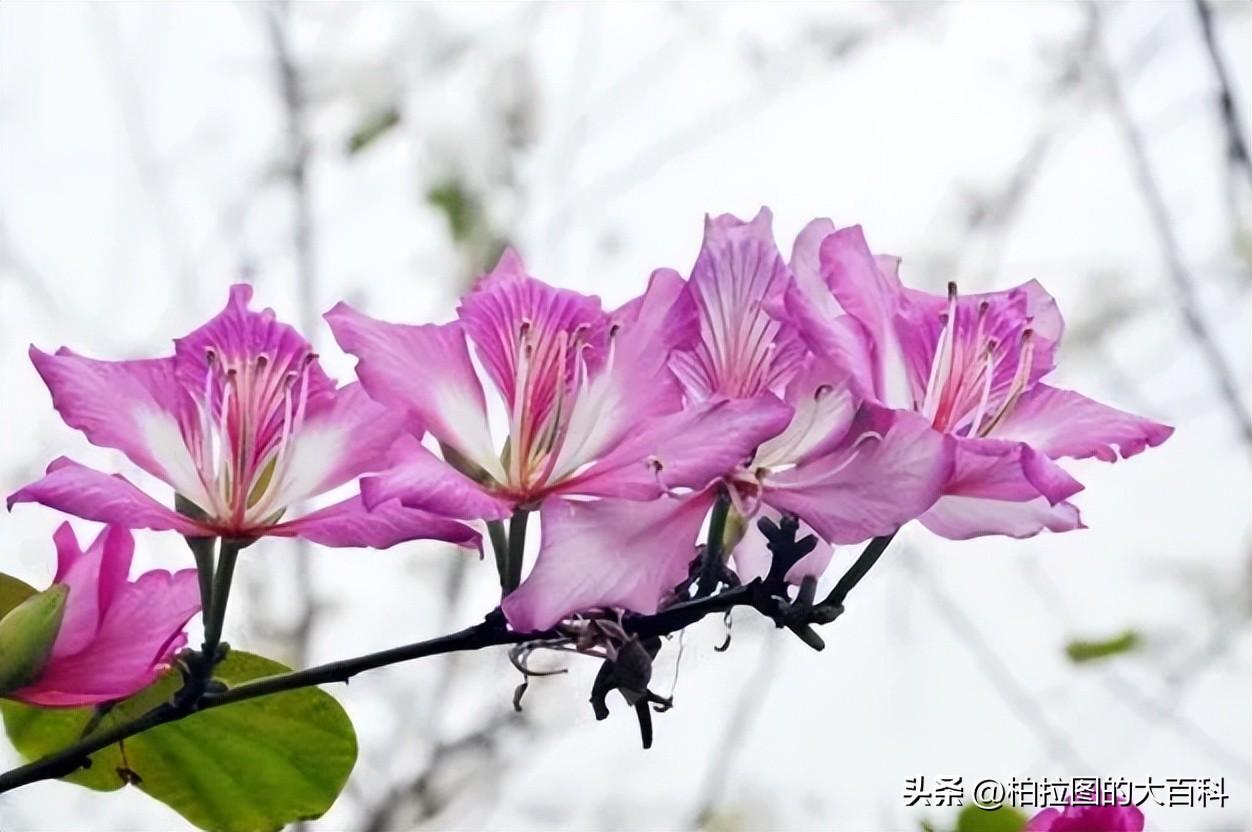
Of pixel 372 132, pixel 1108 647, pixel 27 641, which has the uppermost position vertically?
pixel 372 132

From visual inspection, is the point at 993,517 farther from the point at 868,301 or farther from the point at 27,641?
the point at 27,641

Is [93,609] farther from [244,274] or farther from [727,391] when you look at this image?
[244,274]

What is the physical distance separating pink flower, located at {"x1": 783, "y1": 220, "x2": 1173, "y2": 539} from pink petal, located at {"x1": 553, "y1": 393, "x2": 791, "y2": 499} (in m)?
0.02

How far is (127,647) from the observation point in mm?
325

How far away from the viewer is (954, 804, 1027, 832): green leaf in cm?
41

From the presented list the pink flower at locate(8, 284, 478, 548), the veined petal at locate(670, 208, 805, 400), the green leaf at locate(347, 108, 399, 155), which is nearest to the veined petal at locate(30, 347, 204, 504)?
the pink flower at locate(8, 284, 478, 548)

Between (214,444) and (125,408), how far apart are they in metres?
0.02

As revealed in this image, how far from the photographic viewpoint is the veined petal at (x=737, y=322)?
324 millimetres

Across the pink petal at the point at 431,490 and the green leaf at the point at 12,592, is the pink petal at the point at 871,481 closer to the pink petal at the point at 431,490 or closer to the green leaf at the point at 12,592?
the pink petal at the point at 431,490

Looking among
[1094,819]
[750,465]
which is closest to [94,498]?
[750,465]

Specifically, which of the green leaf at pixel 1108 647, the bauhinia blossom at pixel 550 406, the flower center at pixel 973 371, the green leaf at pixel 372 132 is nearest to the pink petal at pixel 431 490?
→ the bauhinia blossom at pixel 550 406

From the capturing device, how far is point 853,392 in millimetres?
305

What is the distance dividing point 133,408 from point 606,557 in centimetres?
11

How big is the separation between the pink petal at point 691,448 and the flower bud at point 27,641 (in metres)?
0.11
